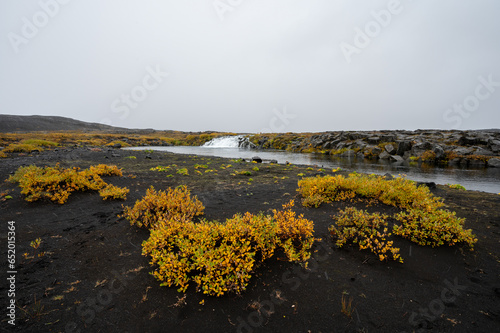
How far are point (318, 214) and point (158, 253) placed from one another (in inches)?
202

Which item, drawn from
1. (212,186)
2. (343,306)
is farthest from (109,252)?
(212,186)

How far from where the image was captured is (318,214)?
7.11m

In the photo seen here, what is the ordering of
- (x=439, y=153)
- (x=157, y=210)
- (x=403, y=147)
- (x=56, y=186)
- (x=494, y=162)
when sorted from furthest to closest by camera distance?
(x=403, y=147), (x=439, y=153), (x=494, y=162), (x=56, y=186), (x=157, y=210)

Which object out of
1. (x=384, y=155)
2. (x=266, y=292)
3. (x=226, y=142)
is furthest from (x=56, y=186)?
(x=226, y=142)

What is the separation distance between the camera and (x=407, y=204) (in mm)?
7301

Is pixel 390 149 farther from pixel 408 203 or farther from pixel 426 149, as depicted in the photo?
pixel 408 203

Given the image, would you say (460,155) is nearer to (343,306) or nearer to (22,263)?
(343,306)

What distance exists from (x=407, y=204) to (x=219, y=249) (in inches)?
275

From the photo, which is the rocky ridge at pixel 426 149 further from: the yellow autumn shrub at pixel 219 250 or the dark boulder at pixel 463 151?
the yellow autumn shrub at pixel 219 250

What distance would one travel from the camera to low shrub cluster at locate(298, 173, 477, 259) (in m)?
5.01

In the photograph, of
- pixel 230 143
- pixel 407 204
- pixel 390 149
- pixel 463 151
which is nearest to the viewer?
pixel 407 204

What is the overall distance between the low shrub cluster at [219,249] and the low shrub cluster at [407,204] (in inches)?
64.3

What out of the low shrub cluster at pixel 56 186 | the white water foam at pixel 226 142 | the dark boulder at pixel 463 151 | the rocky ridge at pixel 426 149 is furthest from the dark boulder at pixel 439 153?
the white water foam at pixel 226 142

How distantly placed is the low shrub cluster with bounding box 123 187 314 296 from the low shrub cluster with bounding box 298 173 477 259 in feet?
5.36
